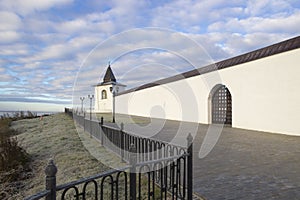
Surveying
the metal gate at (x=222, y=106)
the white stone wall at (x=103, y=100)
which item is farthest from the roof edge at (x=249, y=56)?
the white stone wall at (x=103, y=100)

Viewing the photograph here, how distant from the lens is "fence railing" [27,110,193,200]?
2238mm

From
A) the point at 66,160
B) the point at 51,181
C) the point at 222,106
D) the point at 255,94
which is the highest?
the point at 255,94

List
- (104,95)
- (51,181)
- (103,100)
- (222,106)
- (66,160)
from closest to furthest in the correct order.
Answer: (51,181) → (66,160) → (222,106) → (103,100) → (104,95)

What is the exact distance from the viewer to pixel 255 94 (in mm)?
11352

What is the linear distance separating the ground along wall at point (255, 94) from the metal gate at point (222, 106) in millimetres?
315

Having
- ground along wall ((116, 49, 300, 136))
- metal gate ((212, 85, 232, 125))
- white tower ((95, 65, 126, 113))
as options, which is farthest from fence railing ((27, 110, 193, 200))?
white tower ((95, 65, 126, 113))

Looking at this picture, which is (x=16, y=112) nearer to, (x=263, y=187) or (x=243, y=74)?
(x=243, y=74)

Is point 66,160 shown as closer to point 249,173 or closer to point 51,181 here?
point 249,173

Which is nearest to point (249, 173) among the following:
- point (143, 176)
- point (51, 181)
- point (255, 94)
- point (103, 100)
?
point (143, 176)

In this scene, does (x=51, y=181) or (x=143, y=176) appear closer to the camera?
(x=51, y=181)

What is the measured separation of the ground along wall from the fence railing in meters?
6.51

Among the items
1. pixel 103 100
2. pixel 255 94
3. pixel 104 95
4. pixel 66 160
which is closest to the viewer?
pixel 66 160

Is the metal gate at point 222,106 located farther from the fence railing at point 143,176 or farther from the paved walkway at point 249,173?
the fence railing at point 143,176

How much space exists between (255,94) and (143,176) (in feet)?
26.6
